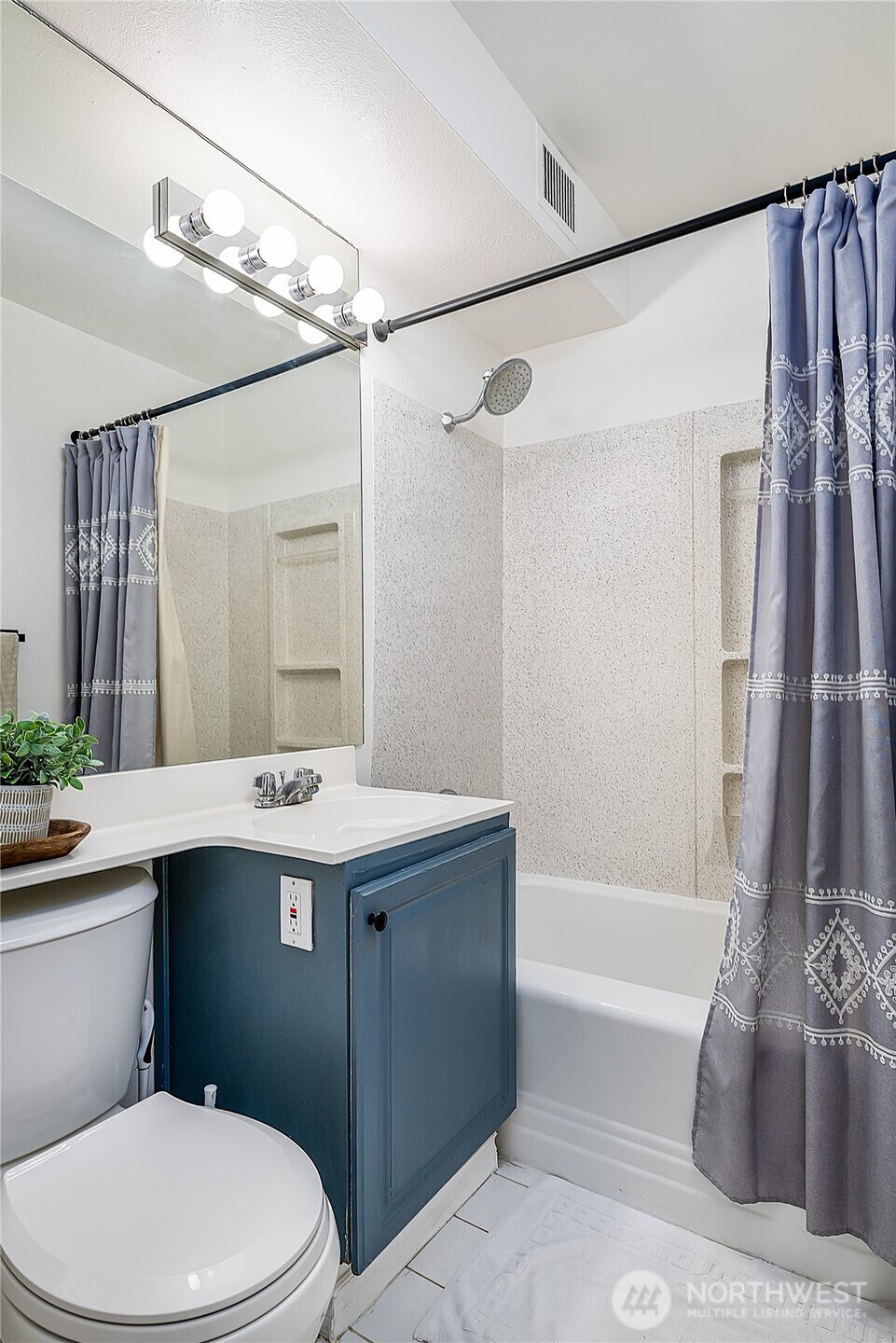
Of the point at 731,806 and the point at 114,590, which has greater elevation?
the point at 114,590

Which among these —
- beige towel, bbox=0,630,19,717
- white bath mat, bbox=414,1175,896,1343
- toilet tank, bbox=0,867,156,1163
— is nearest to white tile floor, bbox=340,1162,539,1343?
white bath mat, bbox=414,1175,896,1343

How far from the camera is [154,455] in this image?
5.17 ft

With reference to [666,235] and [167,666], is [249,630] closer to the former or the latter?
[167,666]

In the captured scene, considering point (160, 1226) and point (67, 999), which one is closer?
point (160, 1226)

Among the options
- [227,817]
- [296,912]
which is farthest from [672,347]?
[296,912]

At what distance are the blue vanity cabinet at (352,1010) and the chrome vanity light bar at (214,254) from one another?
49.8 inches

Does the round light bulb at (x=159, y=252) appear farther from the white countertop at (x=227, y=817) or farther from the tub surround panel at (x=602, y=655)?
the tub surround panel at (x=602, y=655)

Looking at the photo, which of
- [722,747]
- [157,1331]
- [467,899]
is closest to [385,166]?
[467,899]

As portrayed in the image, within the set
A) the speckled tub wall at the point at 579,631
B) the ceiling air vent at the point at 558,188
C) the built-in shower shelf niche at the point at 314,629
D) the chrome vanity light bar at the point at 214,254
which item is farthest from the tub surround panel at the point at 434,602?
the ceiling air vent at the point at 558,188

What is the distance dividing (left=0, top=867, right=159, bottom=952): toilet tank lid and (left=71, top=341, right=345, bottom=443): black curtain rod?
0.81m

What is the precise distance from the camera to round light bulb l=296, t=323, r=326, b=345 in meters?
1.96

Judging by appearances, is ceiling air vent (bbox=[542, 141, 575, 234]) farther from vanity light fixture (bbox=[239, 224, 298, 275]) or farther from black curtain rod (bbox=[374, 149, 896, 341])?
A: vanity light fixture (bbox=[239, 224, 298, 275])

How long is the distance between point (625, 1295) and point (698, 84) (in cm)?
267

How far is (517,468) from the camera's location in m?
2.79
